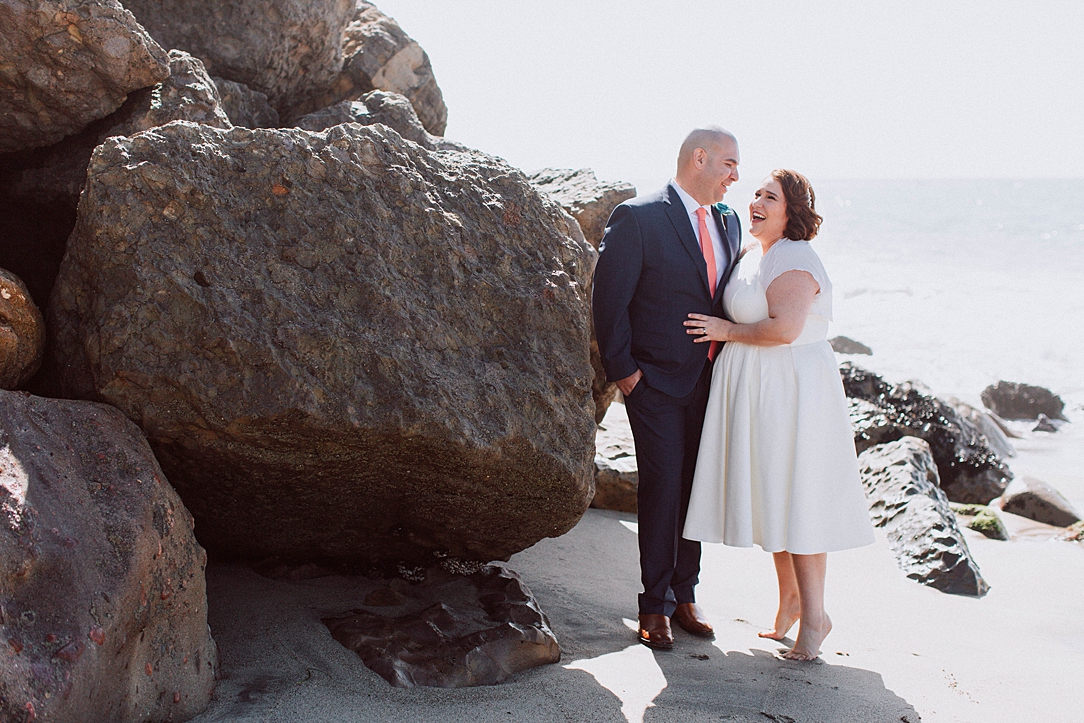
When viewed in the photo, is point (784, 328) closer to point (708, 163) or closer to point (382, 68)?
point (708, 163)

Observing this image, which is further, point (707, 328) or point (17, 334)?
point (707, 328)

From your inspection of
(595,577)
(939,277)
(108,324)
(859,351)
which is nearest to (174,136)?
(108,324)

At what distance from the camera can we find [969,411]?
10.4 metres

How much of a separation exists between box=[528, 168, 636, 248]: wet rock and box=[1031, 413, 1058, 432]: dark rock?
9.03 m

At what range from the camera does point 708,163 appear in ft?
13.4

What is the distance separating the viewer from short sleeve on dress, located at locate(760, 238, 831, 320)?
3844 mm

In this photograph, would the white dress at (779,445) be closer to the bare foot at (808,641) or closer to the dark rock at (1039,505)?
the bare foot at (808,641)

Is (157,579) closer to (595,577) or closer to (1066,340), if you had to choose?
(595,577)

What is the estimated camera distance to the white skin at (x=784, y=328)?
372cm

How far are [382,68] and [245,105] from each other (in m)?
1.41

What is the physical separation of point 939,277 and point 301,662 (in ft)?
94.0

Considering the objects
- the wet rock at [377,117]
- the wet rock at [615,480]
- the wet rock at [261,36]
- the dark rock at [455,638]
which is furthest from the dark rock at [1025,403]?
the dark rock at [455,638]

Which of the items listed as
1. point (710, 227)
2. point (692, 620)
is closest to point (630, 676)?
point (692, 620)

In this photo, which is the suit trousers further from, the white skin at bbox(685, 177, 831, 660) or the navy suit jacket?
the white skin at bbox(685, 177, 831, 660)
